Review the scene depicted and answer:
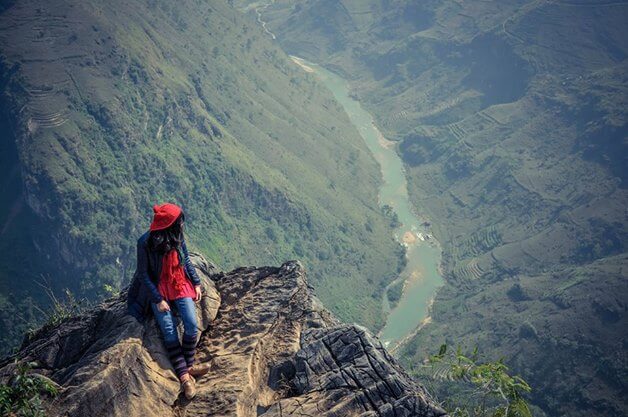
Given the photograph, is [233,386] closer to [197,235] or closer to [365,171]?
[197,235]

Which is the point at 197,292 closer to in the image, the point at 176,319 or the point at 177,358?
the point at 176,319

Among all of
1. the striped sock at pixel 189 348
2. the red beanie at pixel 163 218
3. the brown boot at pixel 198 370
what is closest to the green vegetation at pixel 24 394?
the striped sock at pixel 189 348

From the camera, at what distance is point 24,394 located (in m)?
10.8

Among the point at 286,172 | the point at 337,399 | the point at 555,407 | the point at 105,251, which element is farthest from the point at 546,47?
the point at 337,399

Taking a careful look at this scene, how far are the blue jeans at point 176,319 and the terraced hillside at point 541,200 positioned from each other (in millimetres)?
64908

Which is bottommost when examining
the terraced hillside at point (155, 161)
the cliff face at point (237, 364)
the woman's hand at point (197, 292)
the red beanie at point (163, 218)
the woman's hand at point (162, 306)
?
the terraced hillside at point (155, 161)

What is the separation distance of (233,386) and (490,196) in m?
153

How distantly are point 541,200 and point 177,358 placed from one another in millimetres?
150248

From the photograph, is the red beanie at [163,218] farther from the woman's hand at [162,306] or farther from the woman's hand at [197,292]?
the woman's hand at [197,292]

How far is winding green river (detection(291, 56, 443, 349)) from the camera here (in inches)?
4500

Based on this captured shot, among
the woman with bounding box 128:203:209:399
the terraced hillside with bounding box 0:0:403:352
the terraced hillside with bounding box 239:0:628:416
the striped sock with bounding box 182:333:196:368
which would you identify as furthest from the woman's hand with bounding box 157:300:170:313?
the terraced hillside with bounding box 239:0:628:416

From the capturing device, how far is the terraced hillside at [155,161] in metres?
88.4

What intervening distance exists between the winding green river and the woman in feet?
315

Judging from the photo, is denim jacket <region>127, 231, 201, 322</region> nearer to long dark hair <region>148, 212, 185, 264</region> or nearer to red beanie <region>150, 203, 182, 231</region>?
long dark hair <region>148, 212, 185, 264</region>
